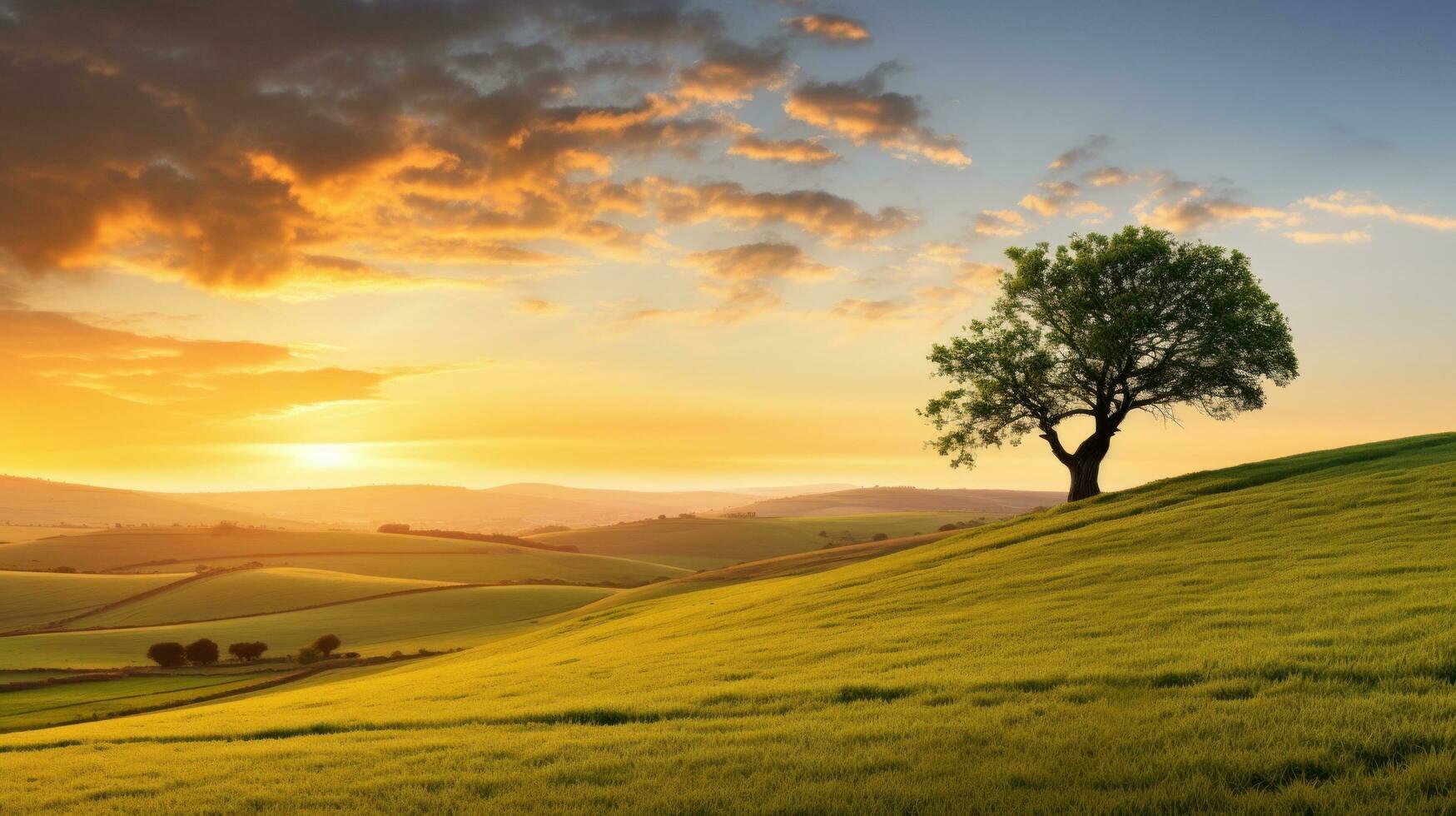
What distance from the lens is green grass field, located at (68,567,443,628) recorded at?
91.4 meters

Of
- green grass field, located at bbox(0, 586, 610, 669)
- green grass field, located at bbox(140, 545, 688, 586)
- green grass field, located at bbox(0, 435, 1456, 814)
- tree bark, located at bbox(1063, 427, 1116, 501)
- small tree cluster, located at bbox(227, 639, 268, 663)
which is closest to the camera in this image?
green grass field, located at bbox(0, 435, 1456, 814)

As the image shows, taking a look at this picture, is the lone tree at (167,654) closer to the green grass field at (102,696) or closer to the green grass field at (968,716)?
the green grass field at (102,696)

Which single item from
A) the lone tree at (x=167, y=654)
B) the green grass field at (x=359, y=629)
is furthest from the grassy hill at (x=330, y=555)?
the lone tree at (x=167, y=654)

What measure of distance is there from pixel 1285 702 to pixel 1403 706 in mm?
1093

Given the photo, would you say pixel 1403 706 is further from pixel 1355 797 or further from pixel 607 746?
pixel 607 746

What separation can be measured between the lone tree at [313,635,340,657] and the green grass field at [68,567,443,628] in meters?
30.1

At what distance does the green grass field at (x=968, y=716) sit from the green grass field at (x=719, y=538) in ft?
430

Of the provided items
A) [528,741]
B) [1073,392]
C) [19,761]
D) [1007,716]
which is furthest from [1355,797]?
[1073,392]

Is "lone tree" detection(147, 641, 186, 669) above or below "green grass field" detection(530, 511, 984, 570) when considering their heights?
above

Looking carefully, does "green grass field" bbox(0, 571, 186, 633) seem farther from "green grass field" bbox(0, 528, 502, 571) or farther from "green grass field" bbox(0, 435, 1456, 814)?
"green grass field" bbox(0, 435, 1456, 814)

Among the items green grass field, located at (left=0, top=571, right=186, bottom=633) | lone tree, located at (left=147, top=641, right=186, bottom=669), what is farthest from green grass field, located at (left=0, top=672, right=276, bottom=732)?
green grass field, located at (left=0, top=571, right=186, bottom=633)

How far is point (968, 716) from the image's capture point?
10688 mm

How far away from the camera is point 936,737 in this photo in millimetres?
9773

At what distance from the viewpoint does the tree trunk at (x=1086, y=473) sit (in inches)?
1884
